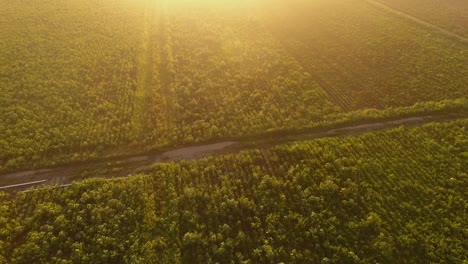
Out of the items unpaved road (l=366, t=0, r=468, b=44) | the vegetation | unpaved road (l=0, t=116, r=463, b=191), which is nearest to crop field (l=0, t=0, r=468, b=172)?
unpaved road (l=0, t=116, r=463, b=191)

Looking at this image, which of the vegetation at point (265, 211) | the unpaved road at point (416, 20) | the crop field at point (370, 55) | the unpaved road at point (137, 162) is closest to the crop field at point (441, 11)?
the unpaved road at point (416, 20)

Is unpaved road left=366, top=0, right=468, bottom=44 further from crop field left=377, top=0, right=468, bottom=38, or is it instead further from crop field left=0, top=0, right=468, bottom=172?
crop field left=0, top=0, right=468, bottom=172

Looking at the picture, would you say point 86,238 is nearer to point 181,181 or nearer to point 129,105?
point 181,181

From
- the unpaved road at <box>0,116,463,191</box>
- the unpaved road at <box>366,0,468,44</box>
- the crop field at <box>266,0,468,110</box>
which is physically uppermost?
the unpaved road at <box>366,0,468,44</box>

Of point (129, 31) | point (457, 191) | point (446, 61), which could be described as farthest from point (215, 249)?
point (129, 31)

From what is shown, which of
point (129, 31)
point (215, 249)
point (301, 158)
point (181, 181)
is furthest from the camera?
point (129, 31)

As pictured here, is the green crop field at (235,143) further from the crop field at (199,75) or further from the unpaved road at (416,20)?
the unpaved road at (416,20)

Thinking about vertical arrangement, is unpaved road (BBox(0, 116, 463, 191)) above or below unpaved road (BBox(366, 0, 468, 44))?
below

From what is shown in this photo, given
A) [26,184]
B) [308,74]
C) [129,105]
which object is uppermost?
[308,74]
